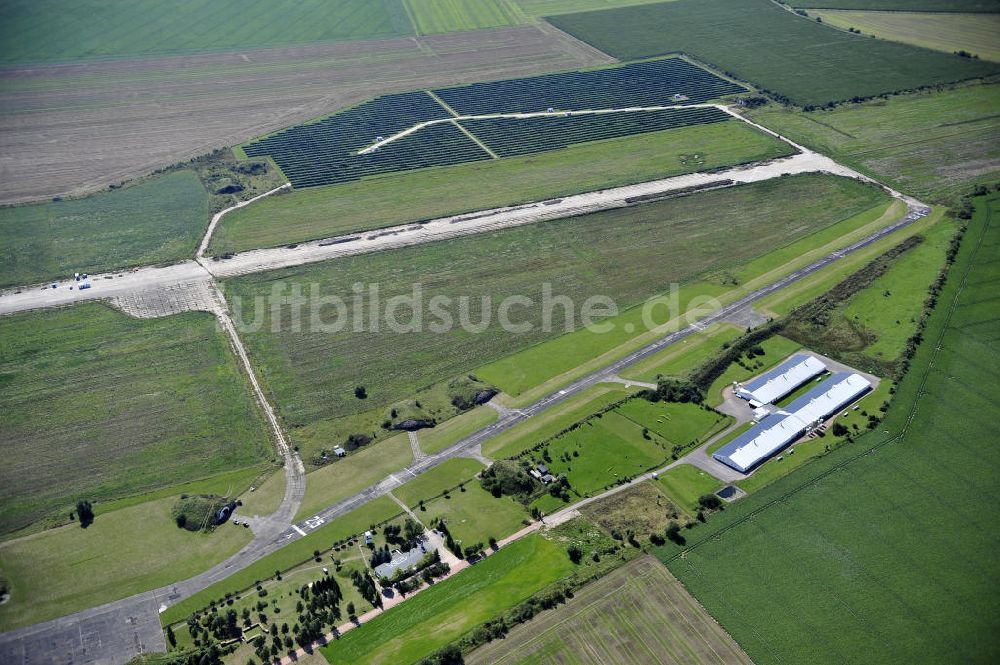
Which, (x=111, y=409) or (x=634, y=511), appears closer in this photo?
(x=634, y=511)

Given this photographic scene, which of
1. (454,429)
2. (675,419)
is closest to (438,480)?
(454,429)

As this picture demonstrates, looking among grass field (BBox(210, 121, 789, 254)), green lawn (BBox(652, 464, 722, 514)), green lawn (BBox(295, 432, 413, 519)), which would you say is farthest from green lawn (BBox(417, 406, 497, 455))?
grass field (BBox(210, 121, 789, 254))

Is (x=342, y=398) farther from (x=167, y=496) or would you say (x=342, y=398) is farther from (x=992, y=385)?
(x=992, y=385)

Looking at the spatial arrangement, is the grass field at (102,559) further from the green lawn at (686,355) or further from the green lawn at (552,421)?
the green lawn at (686,355)

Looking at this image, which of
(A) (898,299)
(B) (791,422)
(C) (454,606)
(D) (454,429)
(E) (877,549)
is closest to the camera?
(C) (454,606)

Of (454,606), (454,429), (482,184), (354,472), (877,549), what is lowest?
(354,472)

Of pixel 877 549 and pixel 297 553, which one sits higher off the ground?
pixel 877 549

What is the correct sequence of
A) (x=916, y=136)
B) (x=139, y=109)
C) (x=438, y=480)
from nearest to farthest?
(x=438, y=480), (x=916, y=136), (x=139, y=109)

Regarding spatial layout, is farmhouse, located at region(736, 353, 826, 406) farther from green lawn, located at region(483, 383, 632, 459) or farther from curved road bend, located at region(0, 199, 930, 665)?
curved road bend, located at region(0, 199, 930, 665)

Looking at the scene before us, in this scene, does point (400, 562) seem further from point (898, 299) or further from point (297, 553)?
point (898, 299)
